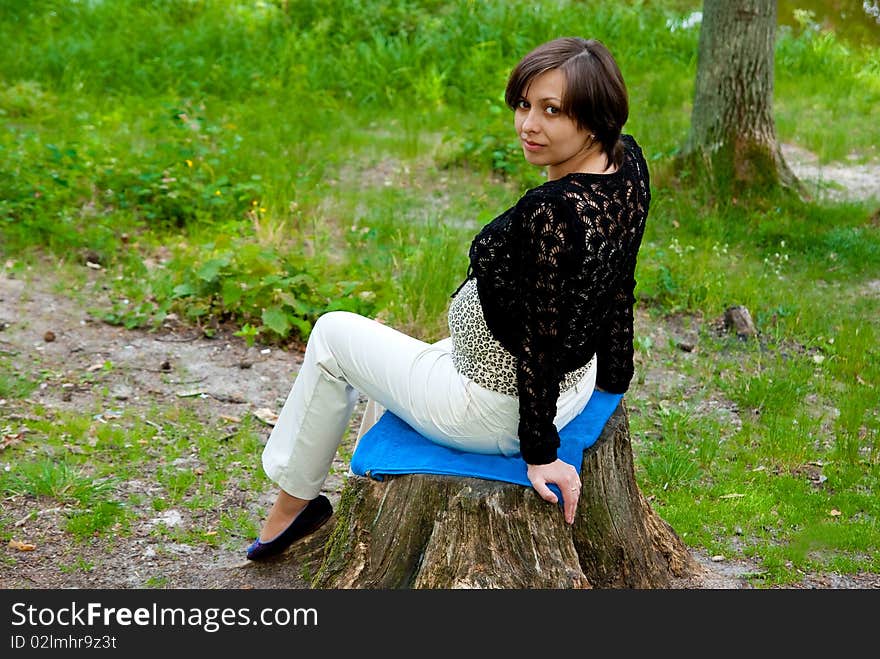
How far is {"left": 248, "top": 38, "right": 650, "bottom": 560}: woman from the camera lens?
289cm

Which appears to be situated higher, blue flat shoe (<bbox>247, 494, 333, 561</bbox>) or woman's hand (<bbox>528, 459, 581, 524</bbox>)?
woman's hand (<bbox>528, 459, 581, 524</bbox>)

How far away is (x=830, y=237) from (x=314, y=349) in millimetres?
4779

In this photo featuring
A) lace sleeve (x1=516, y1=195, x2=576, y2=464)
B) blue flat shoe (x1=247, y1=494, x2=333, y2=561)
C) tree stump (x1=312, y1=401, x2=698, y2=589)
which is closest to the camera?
lace sleeve (x1=516, y1=195, x2=576, y2=464)

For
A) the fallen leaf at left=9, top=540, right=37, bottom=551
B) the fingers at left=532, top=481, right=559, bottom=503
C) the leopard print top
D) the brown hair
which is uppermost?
the brown hair

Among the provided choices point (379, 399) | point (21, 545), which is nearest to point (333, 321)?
point (379, 399)

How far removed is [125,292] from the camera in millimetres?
6199

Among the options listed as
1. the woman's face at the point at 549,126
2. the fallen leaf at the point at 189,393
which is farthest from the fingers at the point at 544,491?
the fallen leaf at the point at 189,393

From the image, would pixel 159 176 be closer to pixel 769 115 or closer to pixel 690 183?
pixel 690 183

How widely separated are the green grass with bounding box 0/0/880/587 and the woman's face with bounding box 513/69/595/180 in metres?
1.84

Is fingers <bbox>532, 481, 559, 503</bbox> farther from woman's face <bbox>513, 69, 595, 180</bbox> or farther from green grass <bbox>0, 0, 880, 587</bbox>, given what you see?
green grass <bbox>0, 0, 880, 587</bbox>

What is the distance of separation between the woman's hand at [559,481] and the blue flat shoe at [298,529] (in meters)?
0.96

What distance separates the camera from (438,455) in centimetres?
329

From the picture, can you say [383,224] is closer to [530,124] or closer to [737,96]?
[737,96]

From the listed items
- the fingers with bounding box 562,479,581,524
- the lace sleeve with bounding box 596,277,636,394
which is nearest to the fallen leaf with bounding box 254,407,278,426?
the lace sleeve with bounding box 596,277,636,394
